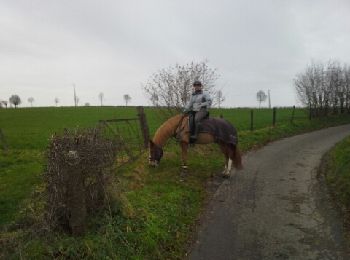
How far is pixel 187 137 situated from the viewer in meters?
11.5

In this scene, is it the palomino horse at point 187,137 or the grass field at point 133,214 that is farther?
the palomino horse at point 187,137

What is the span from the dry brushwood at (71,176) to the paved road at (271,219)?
1933mm

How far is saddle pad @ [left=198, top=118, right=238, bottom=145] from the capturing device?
1156cm

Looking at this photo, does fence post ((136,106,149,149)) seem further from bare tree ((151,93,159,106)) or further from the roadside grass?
the roadside grass

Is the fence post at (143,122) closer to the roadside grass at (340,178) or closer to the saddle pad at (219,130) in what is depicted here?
the saddle pad at (219,130)

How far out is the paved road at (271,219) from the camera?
6676 millimetres

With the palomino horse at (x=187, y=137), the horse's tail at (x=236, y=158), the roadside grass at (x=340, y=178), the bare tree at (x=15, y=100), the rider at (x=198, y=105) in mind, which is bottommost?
the roadside grass at (x=340, y=178)

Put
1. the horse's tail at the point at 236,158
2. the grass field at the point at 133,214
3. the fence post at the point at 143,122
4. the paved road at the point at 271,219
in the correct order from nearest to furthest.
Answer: the grass field at the point at 133,214, the paved road at the point at 271,219, the horse's tail at the point at 236,158, the fence post at the point at 143,122

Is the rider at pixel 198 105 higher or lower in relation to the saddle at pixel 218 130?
higher

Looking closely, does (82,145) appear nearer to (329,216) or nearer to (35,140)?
(329,216)

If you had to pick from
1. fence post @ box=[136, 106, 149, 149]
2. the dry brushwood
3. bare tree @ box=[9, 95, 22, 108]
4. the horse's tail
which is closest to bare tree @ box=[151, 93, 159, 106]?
fence post @ box=[136, 106, 149, 149]

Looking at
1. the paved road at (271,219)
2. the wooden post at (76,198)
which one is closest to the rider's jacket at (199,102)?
the paved road at (271,219)

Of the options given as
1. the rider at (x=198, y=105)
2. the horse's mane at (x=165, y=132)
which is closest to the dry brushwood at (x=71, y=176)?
the horse's mane at (x=165, y=132)

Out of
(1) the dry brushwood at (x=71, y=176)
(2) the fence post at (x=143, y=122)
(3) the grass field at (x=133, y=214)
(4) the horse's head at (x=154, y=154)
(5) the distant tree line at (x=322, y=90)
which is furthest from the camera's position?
(5) the distant tree line at (x=322, y=90)
